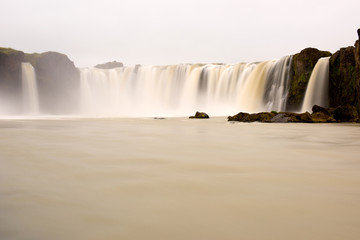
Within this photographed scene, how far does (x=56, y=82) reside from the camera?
115 ft

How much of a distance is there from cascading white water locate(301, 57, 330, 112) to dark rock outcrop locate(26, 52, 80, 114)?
82.7 feet

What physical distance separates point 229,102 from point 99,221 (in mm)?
28384

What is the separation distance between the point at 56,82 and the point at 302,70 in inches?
1013

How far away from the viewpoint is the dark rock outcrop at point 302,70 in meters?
24.4

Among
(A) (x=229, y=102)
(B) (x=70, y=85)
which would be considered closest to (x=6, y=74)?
(B) (x=70, y=85)

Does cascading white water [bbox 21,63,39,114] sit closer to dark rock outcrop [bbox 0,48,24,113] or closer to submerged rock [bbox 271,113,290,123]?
dark rock outcrop [bbox 0,48,24,113]

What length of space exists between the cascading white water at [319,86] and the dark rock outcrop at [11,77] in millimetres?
26897

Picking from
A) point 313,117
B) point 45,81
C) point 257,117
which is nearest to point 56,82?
point 45,81

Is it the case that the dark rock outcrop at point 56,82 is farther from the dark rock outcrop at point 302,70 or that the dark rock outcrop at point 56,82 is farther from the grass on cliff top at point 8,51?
the dark rock outcrop at point 302,70

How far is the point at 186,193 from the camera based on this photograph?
5.94ft

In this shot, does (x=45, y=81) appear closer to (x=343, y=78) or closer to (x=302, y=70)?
(x=302, y=70)

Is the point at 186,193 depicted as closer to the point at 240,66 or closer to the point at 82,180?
the point at 82,180

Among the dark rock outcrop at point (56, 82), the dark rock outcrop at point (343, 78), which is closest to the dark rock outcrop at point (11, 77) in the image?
the dark rock outcrop at point (56, 82)

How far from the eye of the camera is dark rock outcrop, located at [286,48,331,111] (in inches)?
960
